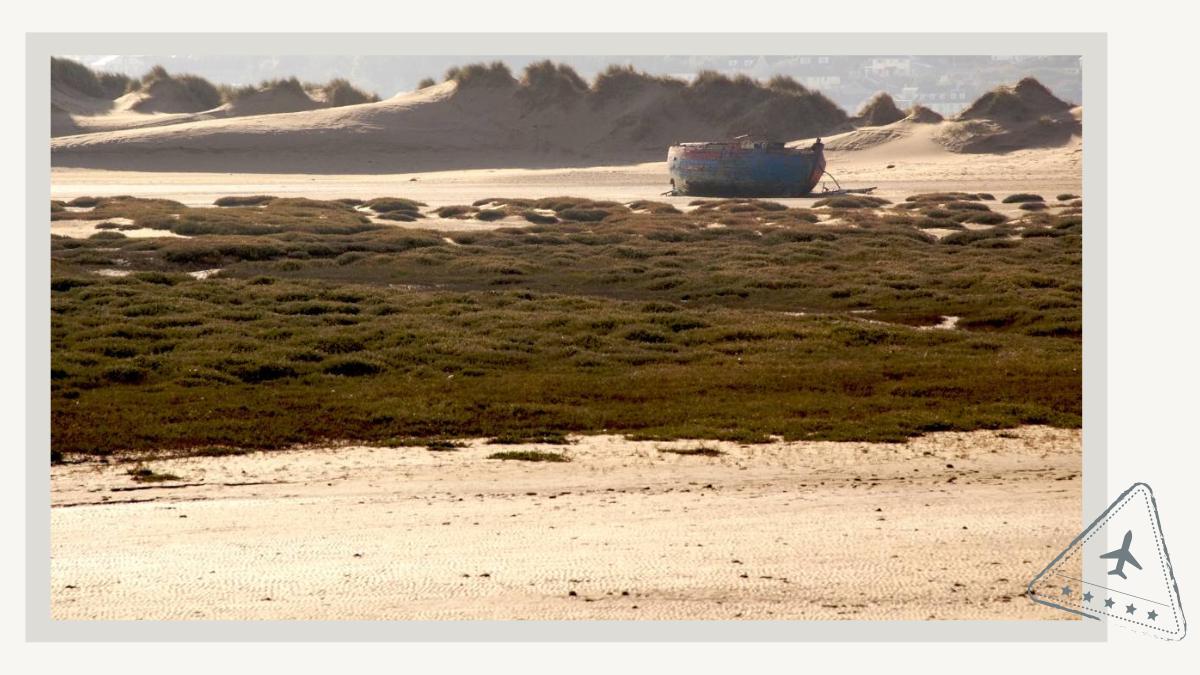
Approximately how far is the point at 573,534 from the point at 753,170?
4669 centimetres

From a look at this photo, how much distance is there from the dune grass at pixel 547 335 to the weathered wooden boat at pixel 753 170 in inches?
624

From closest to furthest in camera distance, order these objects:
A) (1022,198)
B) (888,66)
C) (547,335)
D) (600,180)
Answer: (888,66) → (547,335) → (1022,198) → (600,180)

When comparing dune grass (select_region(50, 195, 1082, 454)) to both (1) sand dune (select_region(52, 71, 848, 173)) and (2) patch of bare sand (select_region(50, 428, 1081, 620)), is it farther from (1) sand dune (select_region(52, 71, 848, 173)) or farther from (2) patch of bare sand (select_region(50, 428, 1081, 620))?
(1) sand dune (select_region(52, 71, 848, 173))

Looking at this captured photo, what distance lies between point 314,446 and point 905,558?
7.03 m

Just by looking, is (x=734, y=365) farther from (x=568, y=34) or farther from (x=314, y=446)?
(x=568, y=34)

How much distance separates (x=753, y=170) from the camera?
56.3 metres

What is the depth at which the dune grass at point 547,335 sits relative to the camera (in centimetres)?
1622

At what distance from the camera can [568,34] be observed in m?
8.97

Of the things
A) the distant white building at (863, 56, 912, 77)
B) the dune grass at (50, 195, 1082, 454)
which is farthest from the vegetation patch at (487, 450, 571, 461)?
the distant white building at (863, 56, 912, 77)

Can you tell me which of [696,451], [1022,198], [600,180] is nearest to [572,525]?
[696,451]

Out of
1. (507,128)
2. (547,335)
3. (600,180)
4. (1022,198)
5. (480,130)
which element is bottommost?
(547,335)

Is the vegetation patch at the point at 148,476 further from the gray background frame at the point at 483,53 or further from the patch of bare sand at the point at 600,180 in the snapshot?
the patch of bare sand at the point at 600,180

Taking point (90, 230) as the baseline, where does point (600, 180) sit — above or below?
above
